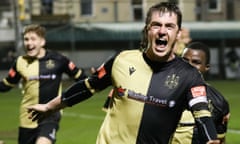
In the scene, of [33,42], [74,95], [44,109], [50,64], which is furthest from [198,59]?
[50,64]

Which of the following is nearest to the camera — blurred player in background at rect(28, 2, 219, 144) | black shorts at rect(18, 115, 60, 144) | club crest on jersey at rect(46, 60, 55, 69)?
blurred player in background at rect(28, 2, 219, 144)

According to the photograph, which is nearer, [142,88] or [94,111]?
[142,88]

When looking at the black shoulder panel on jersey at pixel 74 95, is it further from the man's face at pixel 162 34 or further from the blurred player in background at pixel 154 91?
the man's face at pixel 162 34

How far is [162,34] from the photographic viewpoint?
5684mm

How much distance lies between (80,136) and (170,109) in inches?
457

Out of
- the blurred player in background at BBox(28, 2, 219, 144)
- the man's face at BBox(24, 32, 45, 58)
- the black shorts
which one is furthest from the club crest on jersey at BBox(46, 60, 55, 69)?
the blurred player in background at BBox(28, 2, 219, 144)

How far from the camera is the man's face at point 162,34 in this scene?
5695mm

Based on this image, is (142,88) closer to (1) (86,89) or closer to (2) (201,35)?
(1) (86,89)

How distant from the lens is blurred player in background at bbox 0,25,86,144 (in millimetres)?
10789

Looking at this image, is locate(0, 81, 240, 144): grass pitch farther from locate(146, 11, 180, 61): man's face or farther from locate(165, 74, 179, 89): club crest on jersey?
locate(146, 11, 180, 61): man's face

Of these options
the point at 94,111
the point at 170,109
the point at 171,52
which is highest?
the point at 171,52

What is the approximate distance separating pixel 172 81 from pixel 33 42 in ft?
17.0

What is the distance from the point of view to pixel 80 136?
57.1 ft

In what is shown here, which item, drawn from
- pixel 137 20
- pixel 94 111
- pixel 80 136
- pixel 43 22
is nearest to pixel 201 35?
pixel 137 20
